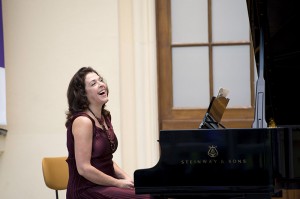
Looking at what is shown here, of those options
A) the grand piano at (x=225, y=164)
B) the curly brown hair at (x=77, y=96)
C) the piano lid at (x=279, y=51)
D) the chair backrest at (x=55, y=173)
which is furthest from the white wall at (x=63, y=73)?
the grand piano at (x=225, y=164)

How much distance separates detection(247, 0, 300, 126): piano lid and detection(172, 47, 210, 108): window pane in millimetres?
1516

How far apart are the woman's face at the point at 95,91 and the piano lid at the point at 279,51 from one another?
36.2 inches

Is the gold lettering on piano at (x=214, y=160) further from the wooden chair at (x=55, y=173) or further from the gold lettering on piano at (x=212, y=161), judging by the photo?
the wooden chair at (x=55, y=173)

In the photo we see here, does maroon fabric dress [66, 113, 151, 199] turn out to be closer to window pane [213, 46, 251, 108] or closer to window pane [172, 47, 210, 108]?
window pane [172, 47, 210, 108]

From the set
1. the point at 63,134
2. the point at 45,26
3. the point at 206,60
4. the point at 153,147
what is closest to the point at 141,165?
the point at 153,147

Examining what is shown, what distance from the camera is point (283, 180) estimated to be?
310 cm

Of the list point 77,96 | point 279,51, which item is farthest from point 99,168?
point 279,51

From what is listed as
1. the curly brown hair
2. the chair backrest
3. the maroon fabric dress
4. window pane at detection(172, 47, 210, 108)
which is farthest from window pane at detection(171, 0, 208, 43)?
the maroon fabric dress

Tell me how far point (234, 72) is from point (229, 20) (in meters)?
0.44

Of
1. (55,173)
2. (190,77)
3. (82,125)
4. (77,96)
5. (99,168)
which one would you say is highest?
(190,77)

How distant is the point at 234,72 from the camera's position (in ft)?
17.2

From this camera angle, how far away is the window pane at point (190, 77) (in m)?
5.25

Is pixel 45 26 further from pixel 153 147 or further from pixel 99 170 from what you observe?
pixel 99 170

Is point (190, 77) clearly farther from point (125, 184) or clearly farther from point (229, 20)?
point (125, 184)
